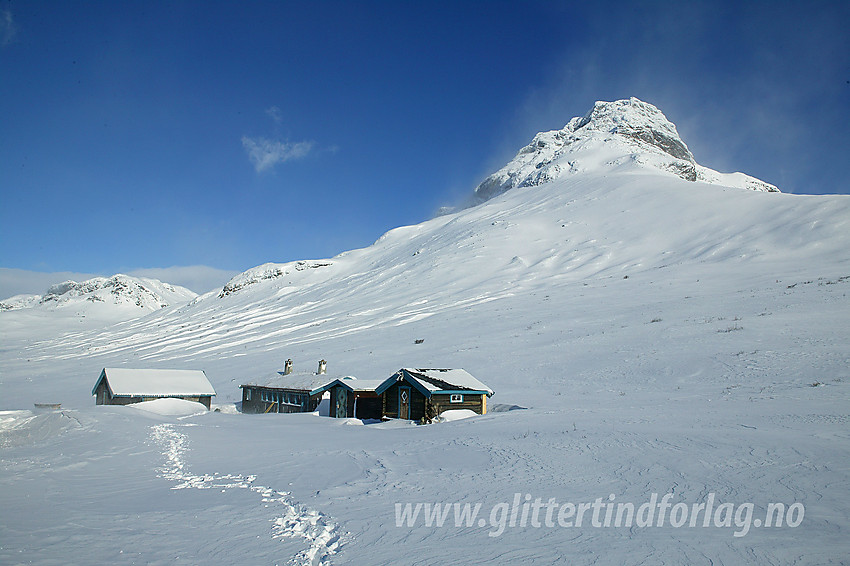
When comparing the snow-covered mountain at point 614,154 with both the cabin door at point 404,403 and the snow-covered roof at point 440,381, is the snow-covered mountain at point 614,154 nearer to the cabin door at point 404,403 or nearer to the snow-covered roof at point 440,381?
the snow-covered roof at point 440,381

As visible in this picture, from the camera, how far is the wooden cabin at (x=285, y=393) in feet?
117

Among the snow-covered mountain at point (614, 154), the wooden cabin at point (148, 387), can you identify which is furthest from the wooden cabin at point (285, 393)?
the snow-covered mountain at point (614, 154)

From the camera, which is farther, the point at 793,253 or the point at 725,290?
the point at 793,253

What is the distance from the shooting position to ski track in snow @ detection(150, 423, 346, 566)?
292 inches

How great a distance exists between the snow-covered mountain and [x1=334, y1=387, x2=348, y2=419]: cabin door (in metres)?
121

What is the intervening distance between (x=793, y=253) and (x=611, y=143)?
391ft

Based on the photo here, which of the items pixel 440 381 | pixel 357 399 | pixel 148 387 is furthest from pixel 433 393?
pixel 148 387

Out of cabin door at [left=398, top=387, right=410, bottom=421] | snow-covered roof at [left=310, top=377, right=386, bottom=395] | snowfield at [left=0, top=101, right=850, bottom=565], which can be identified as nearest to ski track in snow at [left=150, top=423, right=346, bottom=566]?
snowfield at [left=0, top=101, right=850, bottom=565]

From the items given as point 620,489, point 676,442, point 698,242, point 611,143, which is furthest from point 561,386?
point 611,143

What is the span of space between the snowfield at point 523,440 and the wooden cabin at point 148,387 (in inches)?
94.8

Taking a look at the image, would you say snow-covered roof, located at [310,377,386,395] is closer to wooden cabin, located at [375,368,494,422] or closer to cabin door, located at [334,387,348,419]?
cabin door, located at [334,387,348,419]

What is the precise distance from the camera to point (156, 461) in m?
15.2

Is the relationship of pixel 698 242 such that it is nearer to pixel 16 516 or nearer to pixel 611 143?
pixel 16 516

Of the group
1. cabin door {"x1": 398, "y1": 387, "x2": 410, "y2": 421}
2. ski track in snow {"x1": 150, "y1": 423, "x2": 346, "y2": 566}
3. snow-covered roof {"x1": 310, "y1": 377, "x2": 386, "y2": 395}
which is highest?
snow-covered roof {"x1": 310, "y1": 377, "x2": 386, "y2": 395}
